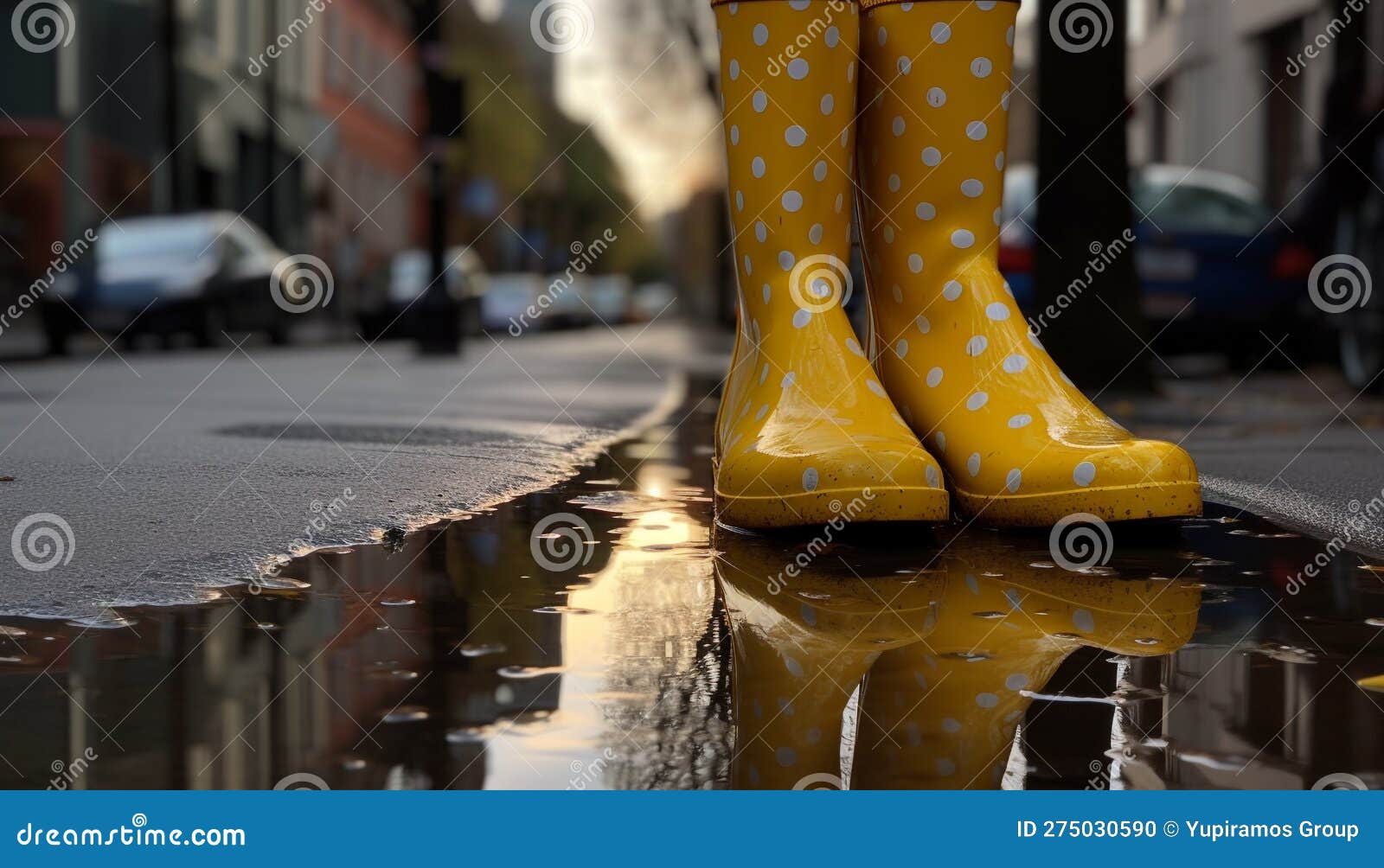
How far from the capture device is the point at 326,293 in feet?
89.6

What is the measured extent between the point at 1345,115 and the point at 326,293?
868 inches

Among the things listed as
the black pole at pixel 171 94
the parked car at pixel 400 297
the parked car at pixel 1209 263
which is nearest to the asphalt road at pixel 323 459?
the parked car at pixel 1209 263

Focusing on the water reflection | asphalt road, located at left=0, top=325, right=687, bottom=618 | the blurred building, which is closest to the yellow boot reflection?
the water reflection

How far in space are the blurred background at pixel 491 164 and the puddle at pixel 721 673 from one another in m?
2.74

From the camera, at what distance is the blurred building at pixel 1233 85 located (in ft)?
67.0

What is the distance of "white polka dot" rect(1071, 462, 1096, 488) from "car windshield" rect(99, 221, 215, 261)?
488 inches

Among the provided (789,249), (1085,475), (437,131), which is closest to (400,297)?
(437,131)

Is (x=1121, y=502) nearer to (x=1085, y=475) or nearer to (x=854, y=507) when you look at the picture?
(x=1085, y=475)

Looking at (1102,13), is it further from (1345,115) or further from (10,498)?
(10,498)

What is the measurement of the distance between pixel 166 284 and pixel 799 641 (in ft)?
41.5

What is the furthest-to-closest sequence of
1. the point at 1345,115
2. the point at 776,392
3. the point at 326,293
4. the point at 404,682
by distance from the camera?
the point at 326,293 < the point at 1345,115 < the point at 776,392 < the point at 404,682

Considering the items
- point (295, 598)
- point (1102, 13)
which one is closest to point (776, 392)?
point (295, 598)

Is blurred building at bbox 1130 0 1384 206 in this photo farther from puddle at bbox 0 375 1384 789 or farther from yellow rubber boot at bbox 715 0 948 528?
puddle at bbox 0 375 1384 789

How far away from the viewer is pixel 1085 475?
2.44 meters
